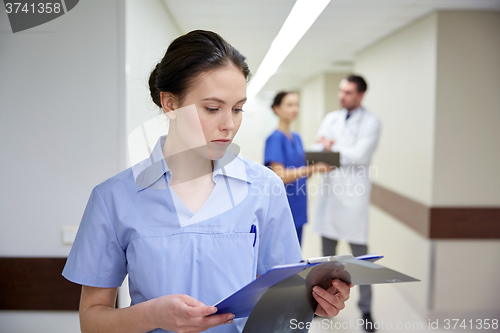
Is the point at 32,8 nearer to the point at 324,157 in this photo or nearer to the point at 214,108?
the point at 214,108

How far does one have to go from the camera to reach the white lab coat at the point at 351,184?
2230 mm

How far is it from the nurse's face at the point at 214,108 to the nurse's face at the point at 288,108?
1214mm

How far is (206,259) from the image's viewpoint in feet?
2.52

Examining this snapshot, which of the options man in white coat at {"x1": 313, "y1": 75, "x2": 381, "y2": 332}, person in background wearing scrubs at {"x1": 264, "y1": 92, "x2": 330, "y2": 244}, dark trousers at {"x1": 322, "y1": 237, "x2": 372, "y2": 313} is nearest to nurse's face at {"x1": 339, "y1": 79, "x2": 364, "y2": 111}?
man in white coat at {"x1": 313, "y1": 75, "x2": 381, "y2": 332}

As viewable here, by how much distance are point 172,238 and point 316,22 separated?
5.89 feet

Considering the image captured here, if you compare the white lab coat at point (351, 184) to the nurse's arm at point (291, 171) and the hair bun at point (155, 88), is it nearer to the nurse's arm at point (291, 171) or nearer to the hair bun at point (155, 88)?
the nurse's arm at point (291, 171)

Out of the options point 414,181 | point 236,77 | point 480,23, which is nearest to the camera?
point 236,77

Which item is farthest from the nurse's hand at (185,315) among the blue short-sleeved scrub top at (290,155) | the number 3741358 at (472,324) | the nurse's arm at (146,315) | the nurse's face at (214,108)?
the number 3741358 at (472,324)

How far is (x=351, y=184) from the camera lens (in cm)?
226

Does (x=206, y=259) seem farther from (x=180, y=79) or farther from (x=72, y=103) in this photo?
(x=72, y=103)

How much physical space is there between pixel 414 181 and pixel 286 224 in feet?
6.77

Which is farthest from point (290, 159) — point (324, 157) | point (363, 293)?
point (363, 293)

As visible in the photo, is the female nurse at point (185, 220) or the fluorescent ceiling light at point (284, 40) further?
the fluorescent ceiling light at point (284, 40)

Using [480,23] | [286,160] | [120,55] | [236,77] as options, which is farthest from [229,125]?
[480,23]
